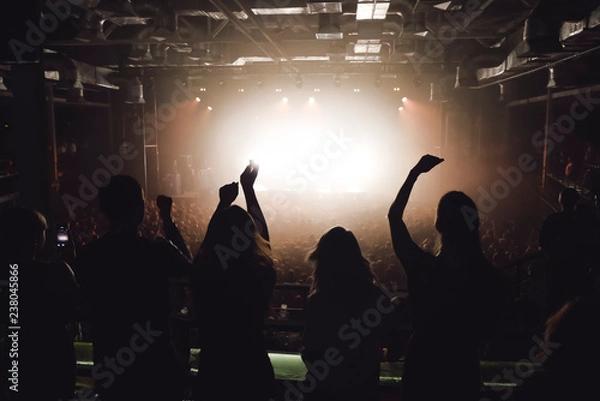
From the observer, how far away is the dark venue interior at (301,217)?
225 cm

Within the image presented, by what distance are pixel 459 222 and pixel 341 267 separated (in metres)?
0.56

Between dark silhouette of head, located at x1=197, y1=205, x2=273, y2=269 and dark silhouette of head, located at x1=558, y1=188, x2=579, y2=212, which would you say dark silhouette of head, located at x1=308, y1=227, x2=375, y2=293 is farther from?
dark silhouette of head, located at x1=558, y1=188, x2=579, y2=212

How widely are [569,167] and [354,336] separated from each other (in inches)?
463

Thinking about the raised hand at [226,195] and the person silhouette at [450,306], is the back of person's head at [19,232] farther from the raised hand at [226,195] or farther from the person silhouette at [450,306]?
the person silhouette at [450,306]

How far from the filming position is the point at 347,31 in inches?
369

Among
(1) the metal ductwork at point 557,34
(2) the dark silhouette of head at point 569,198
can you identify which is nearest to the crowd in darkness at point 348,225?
(2) the dark silhouette of head at point 569,198

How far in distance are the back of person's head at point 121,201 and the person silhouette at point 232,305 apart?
1.16 feet

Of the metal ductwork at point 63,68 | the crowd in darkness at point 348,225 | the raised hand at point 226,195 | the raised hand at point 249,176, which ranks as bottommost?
the crowd in darkness at point 348,225

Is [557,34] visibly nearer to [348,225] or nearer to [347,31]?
[347,31]

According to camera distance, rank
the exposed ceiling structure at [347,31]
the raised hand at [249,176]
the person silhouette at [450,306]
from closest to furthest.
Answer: the person silhouette at [450,306] < the raised hand at [249,176] < the exposed ceiling structure at [347,31]

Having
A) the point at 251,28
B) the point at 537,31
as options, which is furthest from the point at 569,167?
the point at 251,28

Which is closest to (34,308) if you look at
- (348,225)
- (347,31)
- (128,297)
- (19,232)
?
(19,232)

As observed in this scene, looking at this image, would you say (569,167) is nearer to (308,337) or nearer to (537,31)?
(537,31)

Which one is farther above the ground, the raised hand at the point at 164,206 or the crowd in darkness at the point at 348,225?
the raised hand at the point at 164,206
